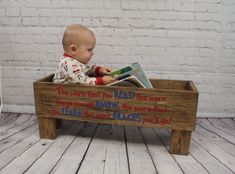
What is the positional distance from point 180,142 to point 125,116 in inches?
13.7

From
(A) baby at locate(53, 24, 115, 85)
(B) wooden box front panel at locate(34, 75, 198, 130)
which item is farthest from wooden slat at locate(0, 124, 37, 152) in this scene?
(A) baby at locate(53, 24, 115, 85)

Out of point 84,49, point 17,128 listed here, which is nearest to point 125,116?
point 84,49

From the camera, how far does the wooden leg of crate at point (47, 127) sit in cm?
145

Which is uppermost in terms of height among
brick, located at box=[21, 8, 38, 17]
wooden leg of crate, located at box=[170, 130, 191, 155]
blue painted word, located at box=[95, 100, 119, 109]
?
brick, located at box=[21, 8, 38, 17]

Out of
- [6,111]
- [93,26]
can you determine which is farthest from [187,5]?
[6,111]

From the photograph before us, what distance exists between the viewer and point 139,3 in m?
1.84

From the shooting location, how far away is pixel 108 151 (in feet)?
4.31

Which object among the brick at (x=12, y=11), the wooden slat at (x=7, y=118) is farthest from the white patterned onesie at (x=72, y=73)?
the brick at (x=12, y=11)

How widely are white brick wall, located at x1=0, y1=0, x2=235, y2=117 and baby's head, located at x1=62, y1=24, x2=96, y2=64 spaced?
0.52 m

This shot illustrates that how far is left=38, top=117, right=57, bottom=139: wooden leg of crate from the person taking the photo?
1.45 m

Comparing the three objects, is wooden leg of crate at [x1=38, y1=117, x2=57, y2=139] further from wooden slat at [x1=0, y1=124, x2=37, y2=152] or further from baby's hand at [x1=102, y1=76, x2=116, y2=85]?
baby's hand at [x1=102, y1=76, x2=116, y2=85]

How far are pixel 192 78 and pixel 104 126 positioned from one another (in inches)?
33.5

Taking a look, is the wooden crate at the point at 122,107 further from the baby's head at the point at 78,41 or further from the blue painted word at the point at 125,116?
the baby's head at the point at 78,41

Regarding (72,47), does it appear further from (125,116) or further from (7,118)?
(7,118)
